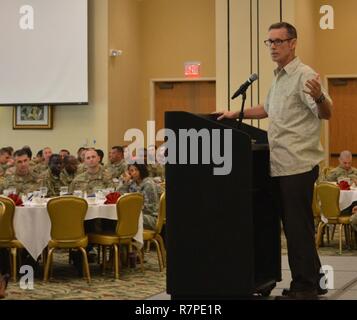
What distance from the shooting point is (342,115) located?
58.1 feet

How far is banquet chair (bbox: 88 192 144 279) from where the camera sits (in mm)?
8680

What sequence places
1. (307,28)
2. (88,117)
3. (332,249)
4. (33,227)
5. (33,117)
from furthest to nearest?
(307,28)
(33,117)
(88,117)
(332,249)
(33,227)

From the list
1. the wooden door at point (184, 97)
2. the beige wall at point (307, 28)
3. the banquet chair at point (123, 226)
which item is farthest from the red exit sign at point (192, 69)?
the banquet chair at point (123, 226)

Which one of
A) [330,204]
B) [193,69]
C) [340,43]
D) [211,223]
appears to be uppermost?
[340,43]

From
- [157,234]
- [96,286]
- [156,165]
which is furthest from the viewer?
[156,165]

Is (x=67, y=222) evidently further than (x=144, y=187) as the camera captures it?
No

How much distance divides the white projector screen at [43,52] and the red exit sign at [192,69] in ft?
10.0

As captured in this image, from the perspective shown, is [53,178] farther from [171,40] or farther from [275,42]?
[171,40]

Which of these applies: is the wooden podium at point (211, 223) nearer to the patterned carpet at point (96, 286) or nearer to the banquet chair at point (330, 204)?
the patterned carpet at point (96, 286)

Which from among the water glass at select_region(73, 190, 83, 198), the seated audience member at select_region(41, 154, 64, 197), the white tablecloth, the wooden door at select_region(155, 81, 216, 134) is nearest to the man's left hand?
the white tablecloth

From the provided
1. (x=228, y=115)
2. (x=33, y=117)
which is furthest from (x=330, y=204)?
(x=33, y=117)

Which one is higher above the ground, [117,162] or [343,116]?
[343,116]

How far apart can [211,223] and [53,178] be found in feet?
21.4

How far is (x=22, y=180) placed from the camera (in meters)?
10.4
